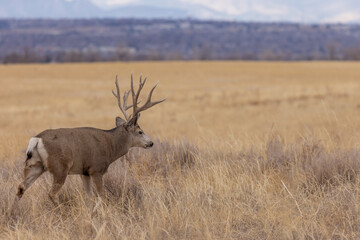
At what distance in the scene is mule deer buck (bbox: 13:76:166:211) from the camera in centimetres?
A: 591

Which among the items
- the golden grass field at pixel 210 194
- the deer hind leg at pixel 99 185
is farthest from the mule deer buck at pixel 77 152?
the golden grass field at pixel 210 194

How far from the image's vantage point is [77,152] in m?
6.21

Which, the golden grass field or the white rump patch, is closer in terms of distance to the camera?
the golden grass field

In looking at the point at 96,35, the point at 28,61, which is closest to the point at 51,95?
the point at 28,61

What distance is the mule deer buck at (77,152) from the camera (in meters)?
5.91

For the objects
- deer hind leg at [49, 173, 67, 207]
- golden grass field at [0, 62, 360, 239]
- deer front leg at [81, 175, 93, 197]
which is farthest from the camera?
deer front leg at [81, 175, 93, 197]

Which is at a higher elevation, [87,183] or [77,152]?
[77,152]

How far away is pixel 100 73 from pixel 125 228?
5339 centimetres

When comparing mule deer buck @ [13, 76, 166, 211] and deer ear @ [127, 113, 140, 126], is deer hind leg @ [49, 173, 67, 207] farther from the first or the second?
deer ear @ [127, 113, 140, 126]

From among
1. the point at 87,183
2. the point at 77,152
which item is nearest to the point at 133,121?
the point at 87,183

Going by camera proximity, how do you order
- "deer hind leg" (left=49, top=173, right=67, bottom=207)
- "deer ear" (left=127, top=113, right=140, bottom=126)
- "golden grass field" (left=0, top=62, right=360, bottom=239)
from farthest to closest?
"deer ear" (left=127, top=113, right=140, bottom=126) → "deer hind leg" (left=49, top=173, right=67, bottom=207) → "golden grass field" (left=0, top=62, right=360, bottom=239)

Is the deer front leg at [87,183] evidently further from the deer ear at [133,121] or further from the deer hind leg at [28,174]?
the deer ear at [133,121]

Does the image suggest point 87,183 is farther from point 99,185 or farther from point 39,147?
point 39,147

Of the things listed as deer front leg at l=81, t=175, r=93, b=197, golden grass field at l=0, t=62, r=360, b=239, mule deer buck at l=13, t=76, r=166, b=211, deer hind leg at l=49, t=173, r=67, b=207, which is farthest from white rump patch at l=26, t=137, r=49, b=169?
deer front leg at l=81, t=175, r=93, b=197
